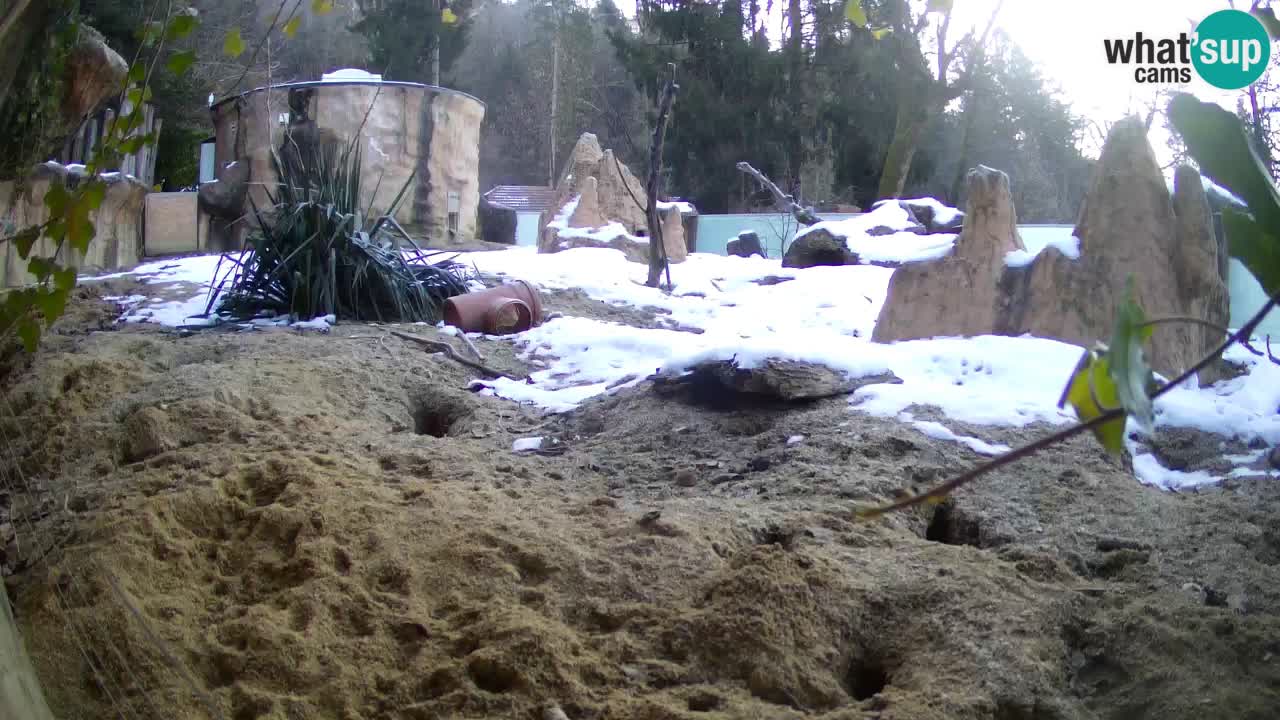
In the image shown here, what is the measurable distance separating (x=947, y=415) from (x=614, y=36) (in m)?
22.9

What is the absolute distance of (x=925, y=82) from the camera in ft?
67.1

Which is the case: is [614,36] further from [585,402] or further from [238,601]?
[238,601]

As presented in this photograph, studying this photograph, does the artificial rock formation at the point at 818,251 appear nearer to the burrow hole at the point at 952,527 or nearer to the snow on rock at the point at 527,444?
the snow on rock at the point at 527,444

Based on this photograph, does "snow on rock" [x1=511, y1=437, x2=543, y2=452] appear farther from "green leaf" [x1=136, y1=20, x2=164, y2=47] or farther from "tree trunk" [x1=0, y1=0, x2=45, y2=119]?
"tree trunk" [x1=0, y1=0, x2=45, y2=119]

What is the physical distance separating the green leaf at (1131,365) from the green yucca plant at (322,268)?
204 inches

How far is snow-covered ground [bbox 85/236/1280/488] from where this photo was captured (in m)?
3.36

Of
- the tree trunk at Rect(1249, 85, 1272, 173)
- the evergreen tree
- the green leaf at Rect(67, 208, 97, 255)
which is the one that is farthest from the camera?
the evergreen tree

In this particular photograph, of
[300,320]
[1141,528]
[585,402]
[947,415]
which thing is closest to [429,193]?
[300,320]

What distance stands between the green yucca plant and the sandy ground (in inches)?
85.7

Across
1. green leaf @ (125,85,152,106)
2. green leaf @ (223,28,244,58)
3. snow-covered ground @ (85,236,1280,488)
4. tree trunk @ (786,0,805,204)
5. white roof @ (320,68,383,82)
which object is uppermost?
tree trunk @ (786,0,805,204)

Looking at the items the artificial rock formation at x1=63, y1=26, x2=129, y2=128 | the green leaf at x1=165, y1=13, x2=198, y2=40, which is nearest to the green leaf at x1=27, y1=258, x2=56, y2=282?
the green leaf at x1=165, y1=13, x2=198, y2=40

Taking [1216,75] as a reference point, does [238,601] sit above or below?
below

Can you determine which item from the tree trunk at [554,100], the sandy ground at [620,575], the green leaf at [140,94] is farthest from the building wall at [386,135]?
the tree trunk at [554,100]

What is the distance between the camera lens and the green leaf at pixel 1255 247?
1499mm
